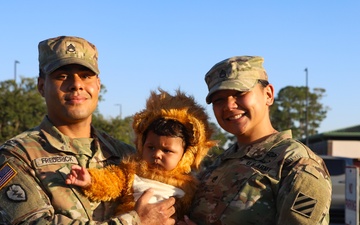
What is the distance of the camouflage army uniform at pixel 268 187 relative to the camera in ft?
11.2

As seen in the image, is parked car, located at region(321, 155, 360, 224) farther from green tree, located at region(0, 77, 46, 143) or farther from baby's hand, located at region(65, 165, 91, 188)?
green tree, located at region(0, 77, 46, 143)

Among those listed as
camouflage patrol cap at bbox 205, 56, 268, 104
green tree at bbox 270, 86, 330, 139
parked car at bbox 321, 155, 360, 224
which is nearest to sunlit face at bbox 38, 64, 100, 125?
camouflage patrol cap at bbox 205, 56, 268, 104

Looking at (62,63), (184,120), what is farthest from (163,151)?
(62,63)

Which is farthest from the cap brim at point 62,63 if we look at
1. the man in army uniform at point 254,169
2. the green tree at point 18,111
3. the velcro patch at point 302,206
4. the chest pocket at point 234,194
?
the green tree at point 18,111

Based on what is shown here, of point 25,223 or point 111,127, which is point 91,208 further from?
point 111,127

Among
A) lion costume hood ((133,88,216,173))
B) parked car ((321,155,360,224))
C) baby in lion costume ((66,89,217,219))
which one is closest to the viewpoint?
baby in lion costume ((66,89,217,219))

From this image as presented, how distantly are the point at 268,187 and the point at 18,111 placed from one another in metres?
37.7

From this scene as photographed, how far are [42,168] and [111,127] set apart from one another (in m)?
36.9

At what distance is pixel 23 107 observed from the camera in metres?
39.6

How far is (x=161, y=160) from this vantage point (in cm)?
404

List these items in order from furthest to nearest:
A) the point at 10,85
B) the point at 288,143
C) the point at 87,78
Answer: the point at 10,85, the point at 87,78, the point at 288,143

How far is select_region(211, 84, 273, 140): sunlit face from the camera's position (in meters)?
3.93

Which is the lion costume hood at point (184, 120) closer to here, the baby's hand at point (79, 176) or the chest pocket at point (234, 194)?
the chest pocket at point (234, 194)

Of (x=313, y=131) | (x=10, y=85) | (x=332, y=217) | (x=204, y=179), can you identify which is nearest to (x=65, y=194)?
(x=204, y=179)
